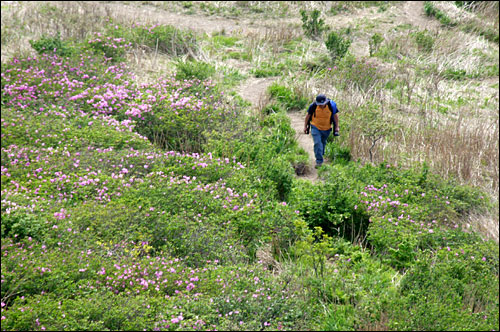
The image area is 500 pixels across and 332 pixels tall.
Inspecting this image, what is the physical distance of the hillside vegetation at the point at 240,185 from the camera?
4.81 metres

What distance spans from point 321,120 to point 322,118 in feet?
0.12

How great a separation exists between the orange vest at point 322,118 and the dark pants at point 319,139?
2.7 inches

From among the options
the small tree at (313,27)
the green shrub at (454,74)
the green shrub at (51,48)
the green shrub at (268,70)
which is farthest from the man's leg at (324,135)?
the small tree at (313,27)

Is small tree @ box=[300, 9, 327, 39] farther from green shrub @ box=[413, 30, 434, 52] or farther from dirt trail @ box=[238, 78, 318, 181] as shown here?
dirt trail @ box=[238, 78, 318, 181]

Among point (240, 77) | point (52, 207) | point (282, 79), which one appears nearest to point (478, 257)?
point (52, 207)

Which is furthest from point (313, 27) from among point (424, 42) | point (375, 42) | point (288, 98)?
point (288, 98)

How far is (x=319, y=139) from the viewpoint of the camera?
26.9 ft

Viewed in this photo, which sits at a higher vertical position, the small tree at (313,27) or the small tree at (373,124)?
the small tree at (313,27)

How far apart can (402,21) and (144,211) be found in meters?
12.7

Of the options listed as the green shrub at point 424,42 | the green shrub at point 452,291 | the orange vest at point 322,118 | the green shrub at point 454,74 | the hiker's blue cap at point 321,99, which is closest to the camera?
the green shrub at point 452,291

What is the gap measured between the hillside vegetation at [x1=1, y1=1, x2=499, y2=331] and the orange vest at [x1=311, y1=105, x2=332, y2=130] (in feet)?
1.91

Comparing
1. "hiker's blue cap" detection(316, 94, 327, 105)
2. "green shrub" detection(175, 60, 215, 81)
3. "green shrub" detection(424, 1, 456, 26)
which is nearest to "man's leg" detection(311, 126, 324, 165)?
"hiker's blue cap" detection(316, 94, 327, 105)

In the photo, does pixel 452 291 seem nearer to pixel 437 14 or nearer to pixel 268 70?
pixel 268 70

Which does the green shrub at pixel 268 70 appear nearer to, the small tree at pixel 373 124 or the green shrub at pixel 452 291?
the small tree at pixel 373 124
